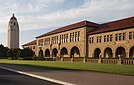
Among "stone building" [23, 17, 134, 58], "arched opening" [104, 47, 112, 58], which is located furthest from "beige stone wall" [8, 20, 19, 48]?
Result: "arched opening" [104, 47, 112, 58]

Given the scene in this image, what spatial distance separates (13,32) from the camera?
450 feet

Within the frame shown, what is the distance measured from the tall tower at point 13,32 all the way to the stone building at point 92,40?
142 feet

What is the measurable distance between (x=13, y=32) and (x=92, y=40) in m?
74.0

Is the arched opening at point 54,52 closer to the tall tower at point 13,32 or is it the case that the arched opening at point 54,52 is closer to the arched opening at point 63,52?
the arched opening at point 63,52

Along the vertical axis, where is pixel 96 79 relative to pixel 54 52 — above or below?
below

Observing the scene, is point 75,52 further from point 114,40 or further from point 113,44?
point 114,40

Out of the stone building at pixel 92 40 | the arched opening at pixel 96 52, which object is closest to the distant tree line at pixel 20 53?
the stone building at pixel 92 40

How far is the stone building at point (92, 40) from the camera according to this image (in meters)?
59.9

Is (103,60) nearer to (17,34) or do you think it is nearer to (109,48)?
(109,48)

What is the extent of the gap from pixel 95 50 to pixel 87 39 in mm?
4979

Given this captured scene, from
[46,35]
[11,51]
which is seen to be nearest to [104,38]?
[46,35]

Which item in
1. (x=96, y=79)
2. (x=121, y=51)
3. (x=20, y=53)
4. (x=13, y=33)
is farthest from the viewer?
(x=13, y=33)

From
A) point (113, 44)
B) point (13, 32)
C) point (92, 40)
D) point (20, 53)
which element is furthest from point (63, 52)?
point (13, 32)

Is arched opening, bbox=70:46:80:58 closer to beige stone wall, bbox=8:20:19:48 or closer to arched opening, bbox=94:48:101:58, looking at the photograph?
arched opening, bbox=94:48:101:58
